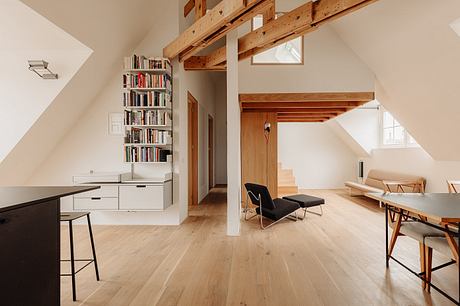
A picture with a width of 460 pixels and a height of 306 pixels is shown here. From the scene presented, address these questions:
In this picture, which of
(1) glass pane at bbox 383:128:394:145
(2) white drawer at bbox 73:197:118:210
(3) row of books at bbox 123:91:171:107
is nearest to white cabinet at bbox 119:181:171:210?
(2) white drawer at bbox 73:197:118:210

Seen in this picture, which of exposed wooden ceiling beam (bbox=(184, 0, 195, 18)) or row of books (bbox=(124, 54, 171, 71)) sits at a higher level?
exposed wooden ceiling beam (bbox=(184, 0, 195, 18))

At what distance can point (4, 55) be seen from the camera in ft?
12.5

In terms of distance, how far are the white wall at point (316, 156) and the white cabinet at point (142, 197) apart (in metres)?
6.02

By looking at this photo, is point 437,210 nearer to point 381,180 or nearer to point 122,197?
point 122,197

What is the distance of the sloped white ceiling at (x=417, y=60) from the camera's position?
351cm

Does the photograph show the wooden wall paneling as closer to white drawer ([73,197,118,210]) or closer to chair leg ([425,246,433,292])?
white drawer ([73,197,118,210])

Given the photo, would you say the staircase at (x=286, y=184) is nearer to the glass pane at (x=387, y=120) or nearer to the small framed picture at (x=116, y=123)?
the glass pane at (x=387, y=120)

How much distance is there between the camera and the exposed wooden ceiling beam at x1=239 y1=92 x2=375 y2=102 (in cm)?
536

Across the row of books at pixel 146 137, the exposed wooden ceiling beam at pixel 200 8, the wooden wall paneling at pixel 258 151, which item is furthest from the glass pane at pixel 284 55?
the row of books at pixel 146 137

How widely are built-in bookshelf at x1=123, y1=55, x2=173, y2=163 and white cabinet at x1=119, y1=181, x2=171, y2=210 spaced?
443 mm

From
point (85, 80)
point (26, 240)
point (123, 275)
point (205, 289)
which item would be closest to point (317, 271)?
point (205, 289)

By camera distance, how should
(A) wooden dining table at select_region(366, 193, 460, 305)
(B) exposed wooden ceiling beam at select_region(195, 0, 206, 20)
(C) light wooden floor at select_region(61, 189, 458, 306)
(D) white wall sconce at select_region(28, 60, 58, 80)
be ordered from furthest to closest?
(B) exposed wooden ceiling beam at select_region(195, 0, 206, 20)
(D) white wall sconce at select_region(28, 60, 58, 80)
(C) light wooden floor at select_region(61, 189, 458, 306)
(A) wooden dining table at select_region(366, 193, 460, 305)

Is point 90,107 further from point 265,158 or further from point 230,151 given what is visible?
point 265,158

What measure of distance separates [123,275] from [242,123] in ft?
13.9
